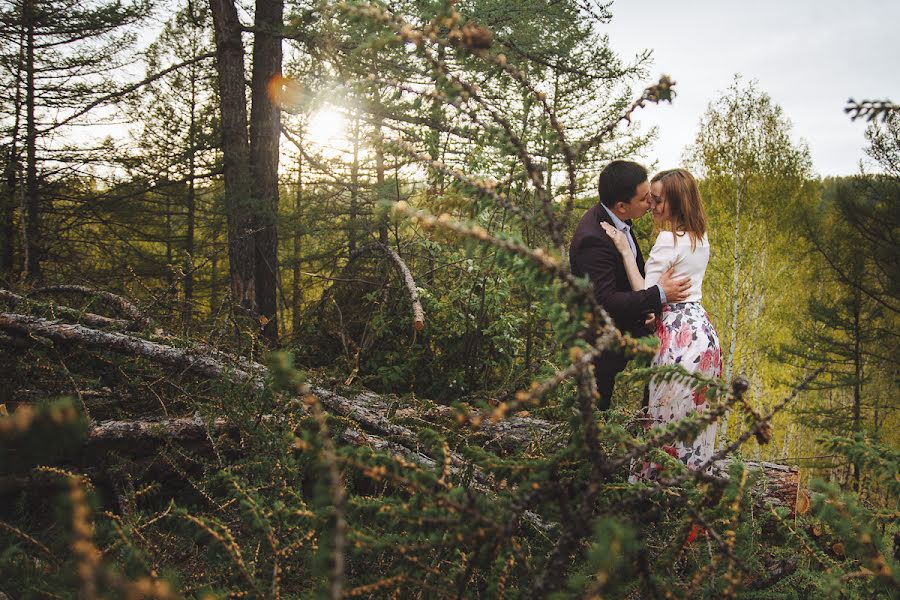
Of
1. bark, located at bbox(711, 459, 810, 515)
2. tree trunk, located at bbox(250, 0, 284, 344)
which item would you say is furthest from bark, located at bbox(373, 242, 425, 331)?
tree trunk, located at bbox(250, 0, 284, 344)

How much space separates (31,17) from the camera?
19.1 feet

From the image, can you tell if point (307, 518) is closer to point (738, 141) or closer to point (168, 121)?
point (168, 121)

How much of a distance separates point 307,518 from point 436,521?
33 cm

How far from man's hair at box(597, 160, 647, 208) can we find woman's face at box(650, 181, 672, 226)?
0.14 meters

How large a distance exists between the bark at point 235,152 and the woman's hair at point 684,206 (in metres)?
4.46

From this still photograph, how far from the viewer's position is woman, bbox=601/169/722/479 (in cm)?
294

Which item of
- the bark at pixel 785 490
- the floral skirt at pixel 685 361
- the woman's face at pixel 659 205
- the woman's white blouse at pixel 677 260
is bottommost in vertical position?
the bark at pixel 785 490

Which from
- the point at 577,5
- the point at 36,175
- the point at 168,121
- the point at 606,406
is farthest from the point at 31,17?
the point at 606,406

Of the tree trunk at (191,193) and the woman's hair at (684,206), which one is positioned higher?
the tree trunk at (191,193)

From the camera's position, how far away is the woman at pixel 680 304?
294 centimetres

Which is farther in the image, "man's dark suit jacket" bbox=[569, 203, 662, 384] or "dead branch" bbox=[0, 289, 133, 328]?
"man's dark suit jacket" bbox=[569, 203, 662, 384]

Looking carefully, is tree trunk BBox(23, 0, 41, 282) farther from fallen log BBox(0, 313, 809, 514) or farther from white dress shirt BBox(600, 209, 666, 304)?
white dress shirt BBox(600, 209, 666, 304)

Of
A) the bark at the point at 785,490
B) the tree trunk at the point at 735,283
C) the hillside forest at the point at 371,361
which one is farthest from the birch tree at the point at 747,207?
the bark at the point at 785,490

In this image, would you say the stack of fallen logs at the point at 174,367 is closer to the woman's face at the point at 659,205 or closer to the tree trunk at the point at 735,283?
the woman's face at the point at 659,205
